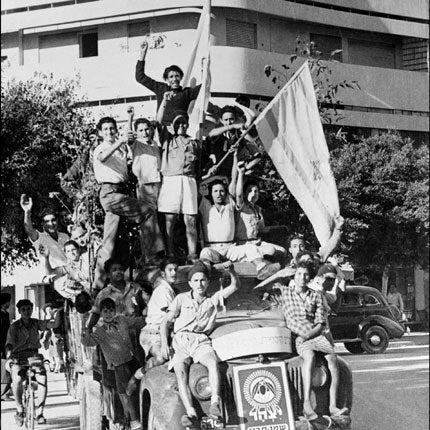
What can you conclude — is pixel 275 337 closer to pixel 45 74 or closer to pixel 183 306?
pixel 183 306

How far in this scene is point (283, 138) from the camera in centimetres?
596

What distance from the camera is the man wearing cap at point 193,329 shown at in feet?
15.7

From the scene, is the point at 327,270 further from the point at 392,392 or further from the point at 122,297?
the point at 122,297

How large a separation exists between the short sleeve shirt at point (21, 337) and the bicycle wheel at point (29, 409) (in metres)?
0.29

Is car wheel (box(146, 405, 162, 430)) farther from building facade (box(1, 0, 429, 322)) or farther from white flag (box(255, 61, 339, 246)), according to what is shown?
building facade (box(1, 0, 429, 322))

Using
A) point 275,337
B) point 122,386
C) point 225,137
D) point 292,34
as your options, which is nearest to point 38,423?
point 122,386

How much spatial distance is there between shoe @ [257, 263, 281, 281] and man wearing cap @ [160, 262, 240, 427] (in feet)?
0.88

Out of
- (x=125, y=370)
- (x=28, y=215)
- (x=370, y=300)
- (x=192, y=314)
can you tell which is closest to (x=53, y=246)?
(x=28, y=215)

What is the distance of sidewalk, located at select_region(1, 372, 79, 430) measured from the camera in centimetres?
595

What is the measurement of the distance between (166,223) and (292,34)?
1625mm

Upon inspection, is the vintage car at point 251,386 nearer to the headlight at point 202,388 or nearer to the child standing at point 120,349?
the headlight at point 202,388

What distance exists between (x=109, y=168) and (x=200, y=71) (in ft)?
3.13

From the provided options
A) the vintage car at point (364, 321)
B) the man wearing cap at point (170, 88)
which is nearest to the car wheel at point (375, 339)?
the vintage car at point (364, 321)

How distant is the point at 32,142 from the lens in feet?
19.9
